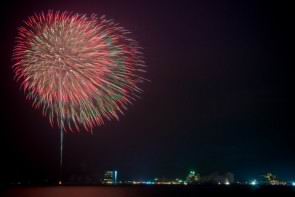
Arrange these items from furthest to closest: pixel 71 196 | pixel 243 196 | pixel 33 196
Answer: pixel 243 196 < pixel 71 196 < pixel 33 196

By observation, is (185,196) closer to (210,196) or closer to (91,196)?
(210,196)

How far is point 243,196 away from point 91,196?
49.8 m

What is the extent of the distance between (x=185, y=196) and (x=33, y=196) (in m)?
52.2

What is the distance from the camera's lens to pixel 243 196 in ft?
551

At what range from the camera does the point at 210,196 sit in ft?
556

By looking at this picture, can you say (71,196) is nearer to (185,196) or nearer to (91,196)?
(91,196)

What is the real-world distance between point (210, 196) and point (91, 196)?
133 ft

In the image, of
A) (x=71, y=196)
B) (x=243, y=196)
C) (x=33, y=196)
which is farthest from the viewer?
(x=243, y=196)

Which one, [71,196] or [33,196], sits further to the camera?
[71,196]

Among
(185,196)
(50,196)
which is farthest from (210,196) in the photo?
(50,196)

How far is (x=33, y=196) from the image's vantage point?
13950cm

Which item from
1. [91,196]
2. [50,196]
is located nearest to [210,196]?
[91,196]

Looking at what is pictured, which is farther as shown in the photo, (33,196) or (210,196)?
(210,196)

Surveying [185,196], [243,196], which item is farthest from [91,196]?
[243,196]
